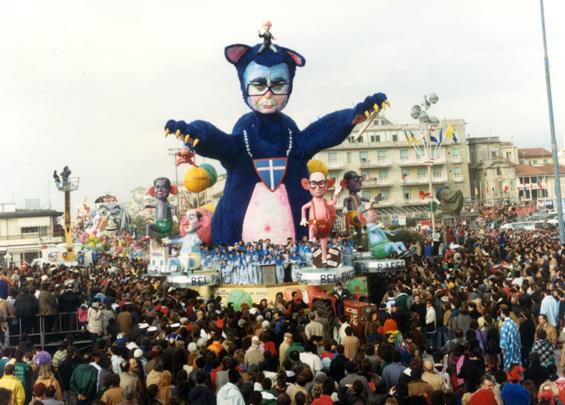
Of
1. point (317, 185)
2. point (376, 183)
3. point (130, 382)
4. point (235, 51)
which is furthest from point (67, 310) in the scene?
point (376, 183)

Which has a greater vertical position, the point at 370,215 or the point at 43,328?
the point at 370,215

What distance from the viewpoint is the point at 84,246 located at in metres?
41.8

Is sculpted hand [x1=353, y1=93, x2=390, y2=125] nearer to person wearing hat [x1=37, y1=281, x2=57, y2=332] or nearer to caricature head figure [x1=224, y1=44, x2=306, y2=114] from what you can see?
caricature head figure [x1=224, y1=44, x2=306, y2=114]

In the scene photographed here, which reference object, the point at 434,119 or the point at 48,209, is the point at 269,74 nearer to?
the point at 434,119

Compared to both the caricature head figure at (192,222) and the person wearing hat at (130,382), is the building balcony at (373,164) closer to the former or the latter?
the caricature head figure at (192,222)

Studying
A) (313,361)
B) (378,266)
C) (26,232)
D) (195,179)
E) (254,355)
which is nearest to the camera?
(313,361)

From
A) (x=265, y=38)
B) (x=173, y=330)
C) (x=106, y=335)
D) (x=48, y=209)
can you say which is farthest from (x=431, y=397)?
(x=48, y=209)

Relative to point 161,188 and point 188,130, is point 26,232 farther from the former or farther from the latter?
point 188,130

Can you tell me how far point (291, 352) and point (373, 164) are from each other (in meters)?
59.8

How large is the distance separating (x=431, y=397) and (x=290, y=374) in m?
2.00

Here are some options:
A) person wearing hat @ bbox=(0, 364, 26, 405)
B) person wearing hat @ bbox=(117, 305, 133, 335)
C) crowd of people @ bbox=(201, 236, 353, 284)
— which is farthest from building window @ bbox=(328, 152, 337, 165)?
person wearing hat @ bbox=(0, 364, 26, 405)

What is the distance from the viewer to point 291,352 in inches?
350

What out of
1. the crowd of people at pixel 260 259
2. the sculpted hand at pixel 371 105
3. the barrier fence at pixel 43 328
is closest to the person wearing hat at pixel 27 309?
the barrier fence at pixel 43 328

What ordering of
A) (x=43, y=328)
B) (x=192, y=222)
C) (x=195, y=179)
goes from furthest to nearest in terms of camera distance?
(x=195, y=179), (x=192, y=222), (x=43, y=328)
